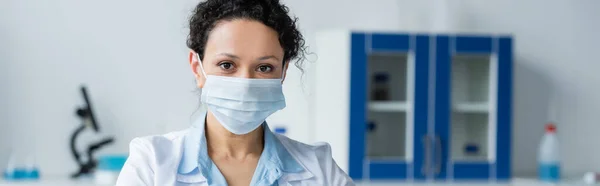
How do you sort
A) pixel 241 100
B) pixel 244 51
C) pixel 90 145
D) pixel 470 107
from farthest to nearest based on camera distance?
pixel 470 107
pixel 90 145
pixel 241 100
pixel 244 51

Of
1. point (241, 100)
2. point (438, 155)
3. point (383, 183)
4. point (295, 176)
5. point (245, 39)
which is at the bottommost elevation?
point (383, 183)

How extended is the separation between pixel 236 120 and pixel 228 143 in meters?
0.04

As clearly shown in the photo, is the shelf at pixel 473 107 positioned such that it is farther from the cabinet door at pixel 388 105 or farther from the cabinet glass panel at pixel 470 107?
the cabinet door at pixel 388 105

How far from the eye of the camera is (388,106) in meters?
3.36

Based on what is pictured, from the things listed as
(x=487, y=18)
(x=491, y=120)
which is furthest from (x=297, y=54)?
(x=487, y=18)

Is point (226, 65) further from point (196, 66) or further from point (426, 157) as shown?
point (426, 157)

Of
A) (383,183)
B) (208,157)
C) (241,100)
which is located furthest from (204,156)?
(383,183)

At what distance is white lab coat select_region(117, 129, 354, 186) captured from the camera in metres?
1.36

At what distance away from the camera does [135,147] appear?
4.57 ft

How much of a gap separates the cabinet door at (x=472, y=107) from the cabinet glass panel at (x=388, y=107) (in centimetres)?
13

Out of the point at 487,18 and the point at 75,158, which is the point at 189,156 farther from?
the point at 487,18

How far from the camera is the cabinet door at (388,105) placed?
3289 millimetres

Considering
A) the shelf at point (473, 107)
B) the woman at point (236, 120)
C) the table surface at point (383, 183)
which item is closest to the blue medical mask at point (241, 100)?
the woman at point (236, 120)

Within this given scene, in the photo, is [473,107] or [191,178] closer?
[191,178]
